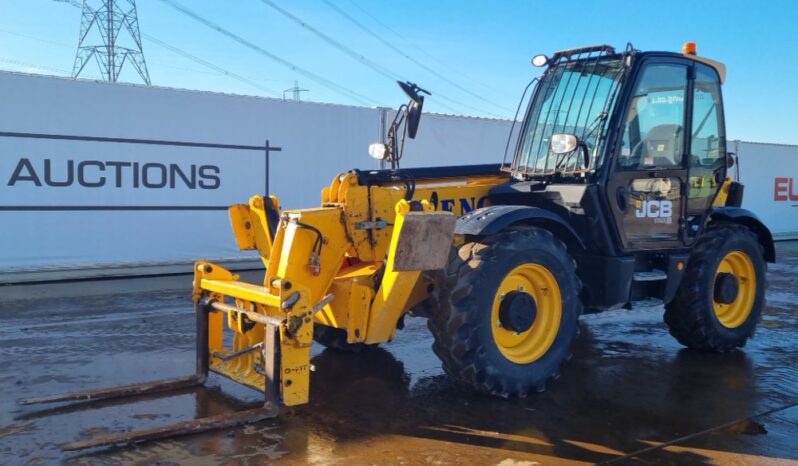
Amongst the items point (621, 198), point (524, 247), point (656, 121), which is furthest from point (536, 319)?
point (656, 121)

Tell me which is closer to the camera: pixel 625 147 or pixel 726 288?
pixel 625 147

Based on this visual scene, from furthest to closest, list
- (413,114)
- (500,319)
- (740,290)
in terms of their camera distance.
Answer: (740,290), (413,114), (500,319)

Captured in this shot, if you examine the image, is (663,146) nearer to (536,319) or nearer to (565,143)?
(565,143)

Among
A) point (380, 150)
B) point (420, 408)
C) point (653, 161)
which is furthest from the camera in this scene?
point (380, 150)

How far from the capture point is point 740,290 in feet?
21.2

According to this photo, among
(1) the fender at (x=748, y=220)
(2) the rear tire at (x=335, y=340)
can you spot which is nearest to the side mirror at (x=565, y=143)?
(1) the fender at (x=748, y=220)

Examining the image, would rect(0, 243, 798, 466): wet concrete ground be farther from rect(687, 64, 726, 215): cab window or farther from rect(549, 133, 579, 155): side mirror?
rect(549, 133, 579, 155): side mirror

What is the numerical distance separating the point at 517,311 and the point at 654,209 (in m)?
1.76

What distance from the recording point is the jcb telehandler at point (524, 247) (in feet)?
14.3

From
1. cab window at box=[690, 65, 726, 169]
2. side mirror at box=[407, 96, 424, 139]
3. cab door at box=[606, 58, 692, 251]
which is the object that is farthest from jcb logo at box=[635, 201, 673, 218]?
side mirror at box=[407, 96, 424, 139]

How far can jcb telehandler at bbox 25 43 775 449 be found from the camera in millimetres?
4371

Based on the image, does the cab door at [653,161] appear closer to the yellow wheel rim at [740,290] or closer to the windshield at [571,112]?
the windshield at [571,112]

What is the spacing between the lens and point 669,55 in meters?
5.62

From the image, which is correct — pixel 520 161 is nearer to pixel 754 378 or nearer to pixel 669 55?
pixel 669 55
